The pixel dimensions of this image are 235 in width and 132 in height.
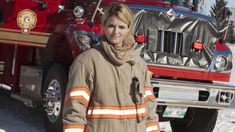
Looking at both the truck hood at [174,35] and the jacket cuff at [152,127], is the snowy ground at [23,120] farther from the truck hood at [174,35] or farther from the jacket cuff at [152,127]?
the jacket cuff at [152,127]

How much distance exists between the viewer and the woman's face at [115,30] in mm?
2594

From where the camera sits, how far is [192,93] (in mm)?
5758

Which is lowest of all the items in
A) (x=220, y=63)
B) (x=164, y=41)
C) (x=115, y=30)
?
(x=220, y=63)

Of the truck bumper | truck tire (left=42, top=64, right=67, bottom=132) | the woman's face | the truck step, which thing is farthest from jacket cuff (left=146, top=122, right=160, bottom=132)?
the truck step

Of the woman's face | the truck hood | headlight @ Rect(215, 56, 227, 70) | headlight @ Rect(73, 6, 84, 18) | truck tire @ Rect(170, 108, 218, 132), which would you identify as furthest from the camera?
truck tire @ Rect(170, 108, 218, 132)

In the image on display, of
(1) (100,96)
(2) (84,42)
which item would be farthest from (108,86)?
(2) (84,42)

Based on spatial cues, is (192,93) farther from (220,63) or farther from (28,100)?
(28,100)

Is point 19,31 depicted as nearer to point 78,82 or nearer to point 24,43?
point 24,43

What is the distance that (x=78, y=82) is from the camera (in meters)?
2.54

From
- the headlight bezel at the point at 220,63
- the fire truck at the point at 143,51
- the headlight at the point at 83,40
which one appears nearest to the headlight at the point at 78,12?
the fire truck at the point at 143,51

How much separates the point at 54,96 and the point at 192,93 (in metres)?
1.66

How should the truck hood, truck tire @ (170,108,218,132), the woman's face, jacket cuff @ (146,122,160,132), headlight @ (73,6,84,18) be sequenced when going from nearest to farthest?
the woman's face, jacket cuff @ (146,122,160,132), the truck hood, headlight @ (73,6,84,18), truck tire @ (170,108,218,132)

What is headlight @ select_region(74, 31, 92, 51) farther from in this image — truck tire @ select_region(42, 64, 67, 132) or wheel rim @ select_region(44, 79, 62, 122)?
wheel rim @ select_region(44, 79, 62, 122)

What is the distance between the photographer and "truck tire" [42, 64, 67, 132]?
5613 mm
